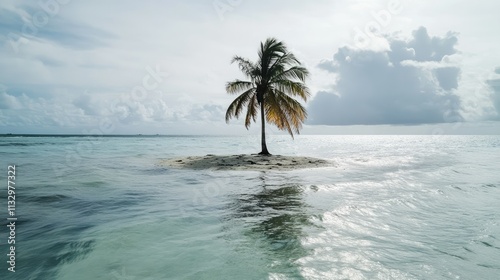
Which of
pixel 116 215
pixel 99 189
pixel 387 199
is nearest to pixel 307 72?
pixel 387 199

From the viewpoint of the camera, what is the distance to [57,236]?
257 inches

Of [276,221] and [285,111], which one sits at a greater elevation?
[285,111]

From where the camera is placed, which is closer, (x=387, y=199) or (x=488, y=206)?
(x=488, y=206)

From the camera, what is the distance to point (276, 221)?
7535mm

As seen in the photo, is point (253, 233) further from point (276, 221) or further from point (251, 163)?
point (251, 163)

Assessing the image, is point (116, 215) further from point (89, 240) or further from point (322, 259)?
point (322, 259)

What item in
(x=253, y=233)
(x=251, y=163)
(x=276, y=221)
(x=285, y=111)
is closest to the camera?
(x=253, y=233)

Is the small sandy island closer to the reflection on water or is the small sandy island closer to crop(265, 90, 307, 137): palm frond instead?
crop(265, 90, 307, 137): palm frond

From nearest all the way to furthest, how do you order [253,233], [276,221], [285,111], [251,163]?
[253,233] → [276,221] → [251,163] → [285,111]

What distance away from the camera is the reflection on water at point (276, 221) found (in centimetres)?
530

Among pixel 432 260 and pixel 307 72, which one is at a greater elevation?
pixel 307 72

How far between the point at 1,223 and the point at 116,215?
8.89 feet

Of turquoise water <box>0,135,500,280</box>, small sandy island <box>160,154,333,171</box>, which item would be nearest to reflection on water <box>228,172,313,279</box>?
turquoise water <box>0,135,500,280</box>

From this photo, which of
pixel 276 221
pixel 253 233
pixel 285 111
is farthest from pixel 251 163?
pixel 253 233
